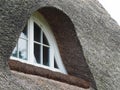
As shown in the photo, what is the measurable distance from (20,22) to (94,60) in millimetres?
1899

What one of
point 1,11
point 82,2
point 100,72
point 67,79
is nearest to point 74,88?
point 67,79

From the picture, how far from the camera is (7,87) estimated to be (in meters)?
4.86

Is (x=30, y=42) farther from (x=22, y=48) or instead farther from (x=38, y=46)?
(x=38, y=46)

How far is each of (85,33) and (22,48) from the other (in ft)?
4.85

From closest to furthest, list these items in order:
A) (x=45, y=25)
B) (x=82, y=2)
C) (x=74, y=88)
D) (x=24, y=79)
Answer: (x=24, y=79), (x=74, y=88), (x=45, y=25), (x=82, y=2)

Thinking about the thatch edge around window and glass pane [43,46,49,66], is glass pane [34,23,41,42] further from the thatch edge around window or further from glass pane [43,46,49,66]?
the thatch edge around window

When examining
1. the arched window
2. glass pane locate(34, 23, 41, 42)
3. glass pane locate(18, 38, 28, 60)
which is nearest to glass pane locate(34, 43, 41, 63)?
the arched window

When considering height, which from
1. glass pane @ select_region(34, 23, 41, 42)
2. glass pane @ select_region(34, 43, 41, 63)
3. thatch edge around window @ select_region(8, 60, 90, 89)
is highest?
glass pane @ select_region(34, 23, 41, 42)

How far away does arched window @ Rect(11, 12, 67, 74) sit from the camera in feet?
20.4

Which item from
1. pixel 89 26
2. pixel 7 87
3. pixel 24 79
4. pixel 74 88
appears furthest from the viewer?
pixel 89 26

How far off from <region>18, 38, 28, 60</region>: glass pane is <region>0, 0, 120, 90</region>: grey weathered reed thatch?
535 mm

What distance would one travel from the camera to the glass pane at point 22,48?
6.11 meters

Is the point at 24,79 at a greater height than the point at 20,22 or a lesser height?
lesser

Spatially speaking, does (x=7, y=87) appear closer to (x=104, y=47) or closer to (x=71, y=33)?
(x=71, y=33)
